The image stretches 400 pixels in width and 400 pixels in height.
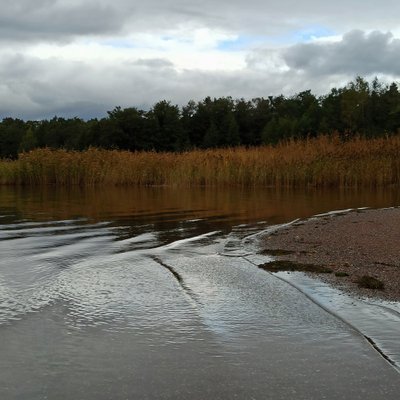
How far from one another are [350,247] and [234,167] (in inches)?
803

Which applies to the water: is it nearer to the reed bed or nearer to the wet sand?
the wet sand

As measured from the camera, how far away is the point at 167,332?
435cm

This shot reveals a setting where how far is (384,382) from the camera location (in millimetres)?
3350

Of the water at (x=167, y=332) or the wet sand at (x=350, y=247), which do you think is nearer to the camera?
the water at (x=167, y=332)

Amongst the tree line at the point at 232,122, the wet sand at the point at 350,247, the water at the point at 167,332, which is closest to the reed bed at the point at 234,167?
the wet sand at the point at 350,247

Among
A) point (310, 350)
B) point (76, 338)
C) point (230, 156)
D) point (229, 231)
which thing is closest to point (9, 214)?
point (229, 231)

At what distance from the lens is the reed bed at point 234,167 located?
2602 cm

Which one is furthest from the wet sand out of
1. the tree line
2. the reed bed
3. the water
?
the tree line

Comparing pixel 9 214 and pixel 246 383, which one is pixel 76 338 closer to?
pixel 246 383

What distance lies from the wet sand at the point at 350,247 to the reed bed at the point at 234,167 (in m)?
14.6

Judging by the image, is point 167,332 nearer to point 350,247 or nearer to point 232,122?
point 350,247

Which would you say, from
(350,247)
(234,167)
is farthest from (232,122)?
(350,247)

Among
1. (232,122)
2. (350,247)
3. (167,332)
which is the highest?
(232,122)

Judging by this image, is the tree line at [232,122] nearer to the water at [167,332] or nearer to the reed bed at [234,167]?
the reed bed at [234,167]
